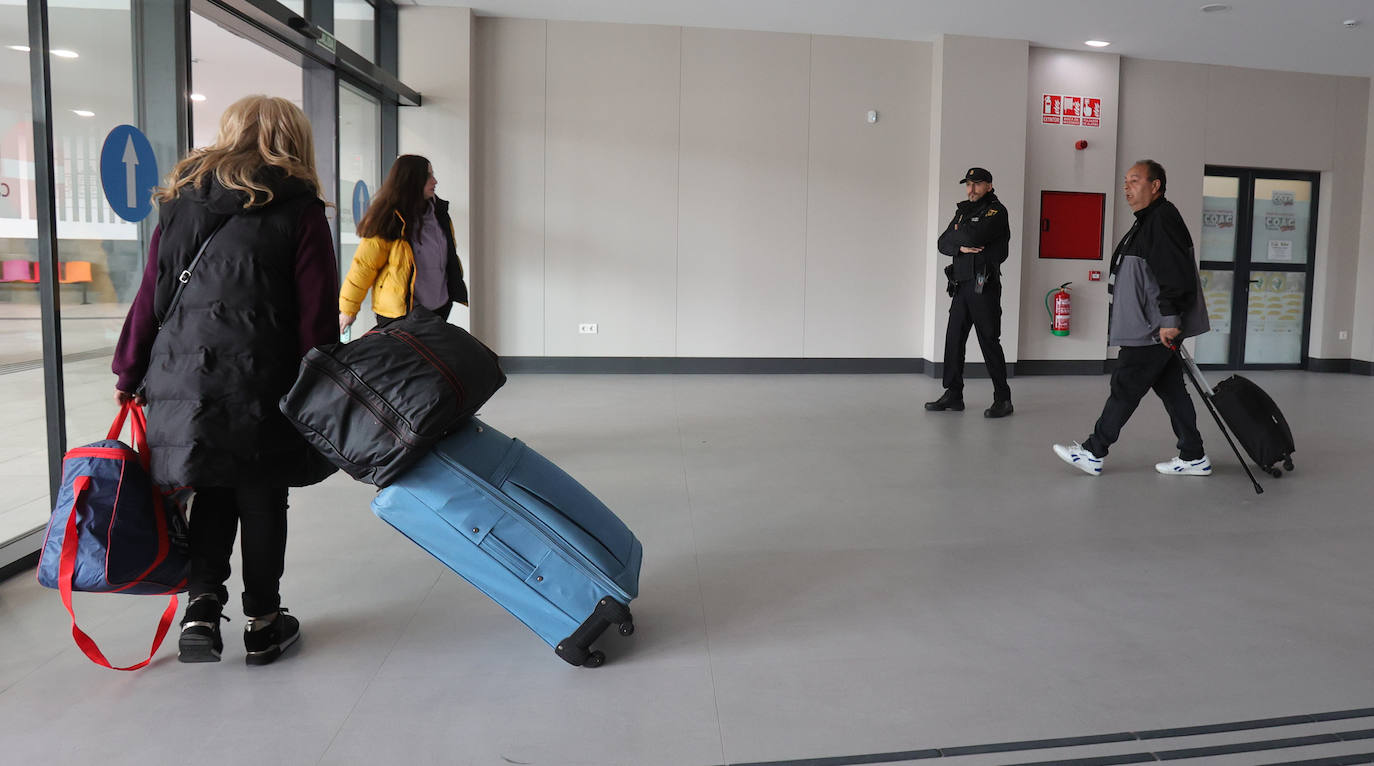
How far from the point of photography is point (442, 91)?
24.4ft

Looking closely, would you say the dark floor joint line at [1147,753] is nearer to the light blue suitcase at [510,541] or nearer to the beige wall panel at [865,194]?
the light blue suitcase at [510,541]

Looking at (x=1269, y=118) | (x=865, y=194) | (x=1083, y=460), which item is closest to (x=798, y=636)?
(x=1083, y=460)

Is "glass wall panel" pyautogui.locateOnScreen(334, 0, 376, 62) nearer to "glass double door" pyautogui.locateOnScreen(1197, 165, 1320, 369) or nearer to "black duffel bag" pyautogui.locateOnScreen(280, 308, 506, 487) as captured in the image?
"black duffel bag" pyautogui.locateOnScreen(280, 308, 506, 487)

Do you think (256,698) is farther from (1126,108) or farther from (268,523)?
(1126,108)

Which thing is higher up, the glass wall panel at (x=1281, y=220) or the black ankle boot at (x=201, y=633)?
the glass wall panel at (x=1281, y=220)

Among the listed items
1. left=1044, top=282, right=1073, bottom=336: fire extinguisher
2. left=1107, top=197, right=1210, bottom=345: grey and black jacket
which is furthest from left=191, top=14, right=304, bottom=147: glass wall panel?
left=1044, top=282, right=1073, bottom=336: fire extinguisher

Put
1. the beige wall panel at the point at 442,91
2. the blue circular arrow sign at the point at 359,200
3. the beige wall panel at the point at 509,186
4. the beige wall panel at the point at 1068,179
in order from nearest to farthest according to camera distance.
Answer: the blue circular arrow sign at the point at 359,200
the beige wall panel at the point at 442,91
the beige wall panel at the point at 509,186
the beige wall panel at the point at 1068,179

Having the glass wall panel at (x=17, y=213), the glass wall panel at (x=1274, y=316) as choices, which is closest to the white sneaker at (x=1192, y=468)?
the glass wall panel at (x=17, y=213)

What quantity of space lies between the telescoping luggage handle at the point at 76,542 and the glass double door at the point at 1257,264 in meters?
9.61

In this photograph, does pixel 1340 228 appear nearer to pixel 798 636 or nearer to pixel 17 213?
pixel 798 636

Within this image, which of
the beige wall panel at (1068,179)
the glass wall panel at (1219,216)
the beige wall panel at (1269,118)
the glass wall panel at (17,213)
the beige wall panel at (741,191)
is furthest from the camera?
the glass wall panel at (1219,216)

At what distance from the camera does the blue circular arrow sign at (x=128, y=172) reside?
322 cm

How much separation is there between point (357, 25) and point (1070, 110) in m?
6.18

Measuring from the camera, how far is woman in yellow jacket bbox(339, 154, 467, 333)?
3646 mm
